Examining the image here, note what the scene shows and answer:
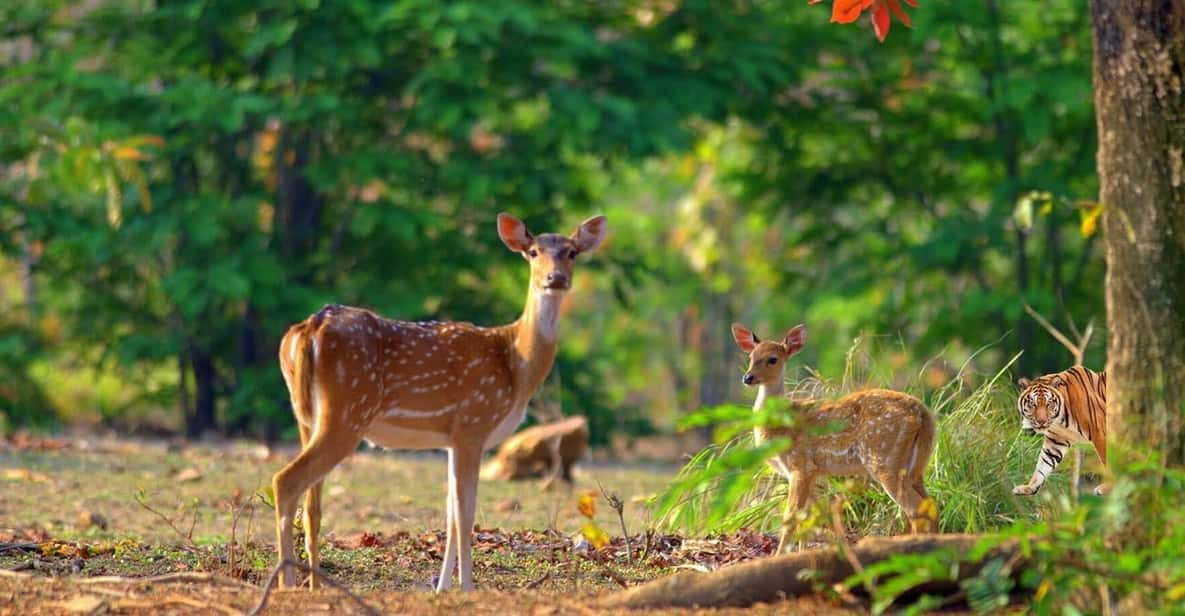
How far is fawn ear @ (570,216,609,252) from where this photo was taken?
7.88 metres

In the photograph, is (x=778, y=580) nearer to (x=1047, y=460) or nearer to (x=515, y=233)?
(x=1047, y=460)

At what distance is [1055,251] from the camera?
54.3ft

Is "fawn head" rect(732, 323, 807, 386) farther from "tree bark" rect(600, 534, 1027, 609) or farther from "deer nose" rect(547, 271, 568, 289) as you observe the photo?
"tree bark" rect(600, 534, 1027, 609)

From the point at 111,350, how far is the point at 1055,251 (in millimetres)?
9061

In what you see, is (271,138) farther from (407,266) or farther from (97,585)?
(97,585)

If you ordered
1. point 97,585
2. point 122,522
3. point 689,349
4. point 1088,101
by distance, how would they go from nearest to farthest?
point 97,585
point 122,522
point 1088,101
point 689,349

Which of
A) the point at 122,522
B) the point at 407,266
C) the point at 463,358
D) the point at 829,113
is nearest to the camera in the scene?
the point at 463,358

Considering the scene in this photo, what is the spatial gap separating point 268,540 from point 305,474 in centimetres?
273

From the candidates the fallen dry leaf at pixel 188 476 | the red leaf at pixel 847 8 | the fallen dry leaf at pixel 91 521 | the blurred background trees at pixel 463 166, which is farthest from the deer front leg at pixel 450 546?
the blurred background trees at pixel 463 166

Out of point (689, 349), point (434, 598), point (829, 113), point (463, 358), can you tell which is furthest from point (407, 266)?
point (434, 598)

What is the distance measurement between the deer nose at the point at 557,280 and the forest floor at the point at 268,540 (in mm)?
1183

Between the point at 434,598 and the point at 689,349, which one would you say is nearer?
the point at 434,598

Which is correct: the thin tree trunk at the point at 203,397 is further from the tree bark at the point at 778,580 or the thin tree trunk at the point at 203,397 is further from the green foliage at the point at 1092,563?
the green foliage at the point at 1092,563

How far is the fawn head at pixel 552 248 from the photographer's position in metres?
7.51
